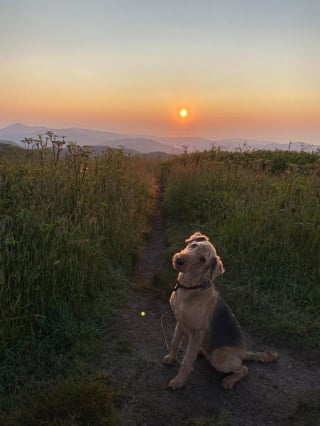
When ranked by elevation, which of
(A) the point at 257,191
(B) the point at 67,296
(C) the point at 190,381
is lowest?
(C) the point at 190,381

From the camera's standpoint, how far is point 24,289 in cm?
371

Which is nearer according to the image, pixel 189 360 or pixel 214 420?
pixel 214 420

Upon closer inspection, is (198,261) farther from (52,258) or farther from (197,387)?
(52,258)

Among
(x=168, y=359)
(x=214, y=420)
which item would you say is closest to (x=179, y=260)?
(x=168, y=359)

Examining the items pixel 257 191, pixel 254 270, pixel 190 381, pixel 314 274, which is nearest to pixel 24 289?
pixel 190 381

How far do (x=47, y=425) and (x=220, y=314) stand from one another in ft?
5.72

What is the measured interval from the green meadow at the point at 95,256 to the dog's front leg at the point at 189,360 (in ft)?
2.02

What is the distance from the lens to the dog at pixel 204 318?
3.22 m

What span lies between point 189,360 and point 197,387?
324mm

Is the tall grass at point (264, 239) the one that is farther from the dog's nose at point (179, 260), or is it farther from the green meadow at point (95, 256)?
the dog's nose at point (179, 260)

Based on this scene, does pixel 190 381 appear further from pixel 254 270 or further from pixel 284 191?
pixel 284 191

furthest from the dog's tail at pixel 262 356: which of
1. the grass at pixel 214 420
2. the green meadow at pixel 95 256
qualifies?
the grass at pixel 214 420

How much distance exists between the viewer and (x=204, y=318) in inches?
133

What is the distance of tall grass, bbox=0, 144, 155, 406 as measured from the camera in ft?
11.4
